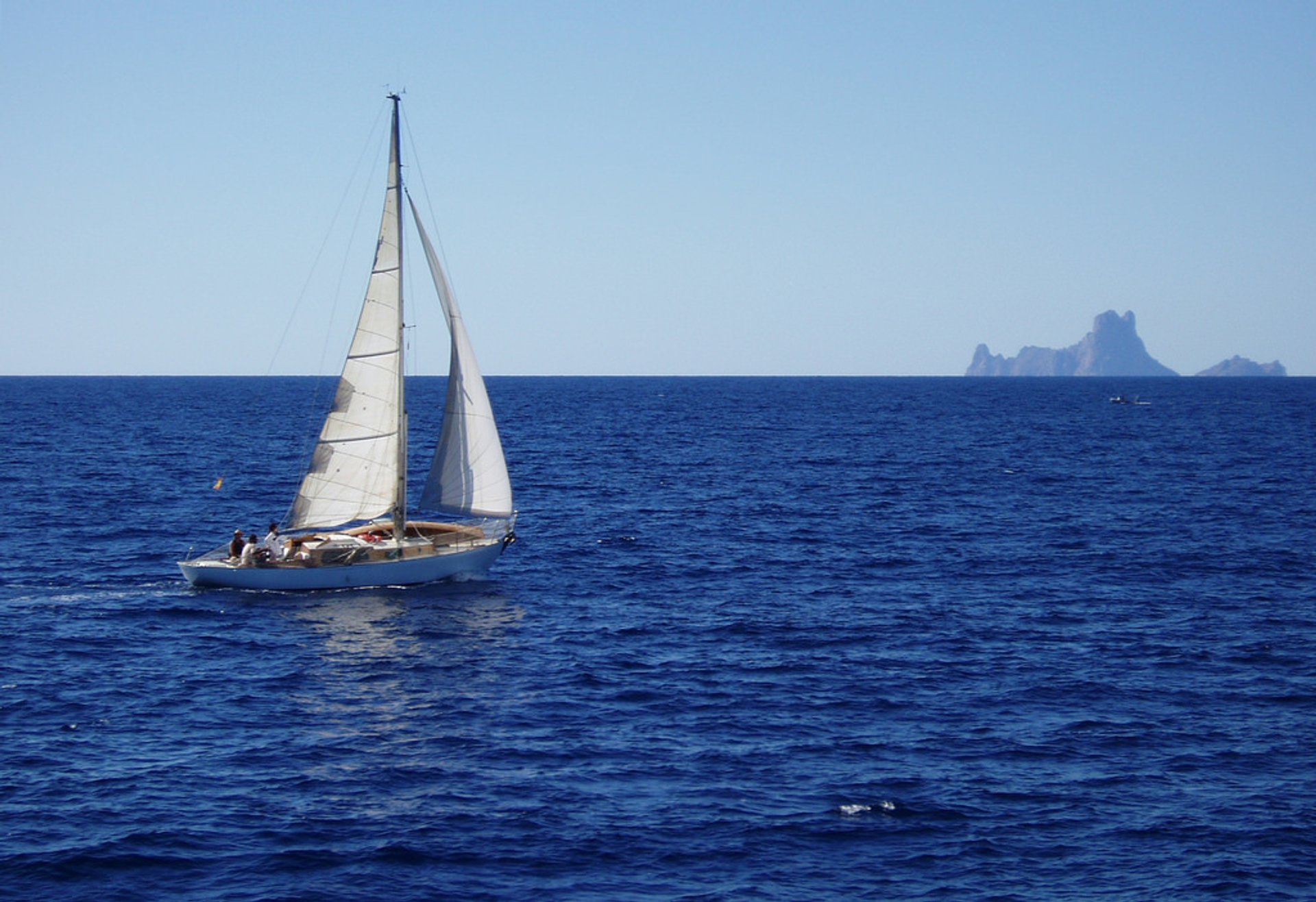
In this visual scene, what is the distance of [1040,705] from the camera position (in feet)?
119

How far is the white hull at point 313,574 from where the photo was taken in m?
50.8

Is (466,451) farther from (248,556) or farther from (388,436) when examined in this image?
(248,556)

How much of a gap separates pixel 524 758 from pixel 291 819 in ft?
20.2

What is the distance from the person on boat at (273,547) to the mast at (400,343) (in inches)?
180

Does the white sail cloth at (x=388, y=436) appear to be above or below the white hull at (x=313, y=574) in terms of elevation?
above

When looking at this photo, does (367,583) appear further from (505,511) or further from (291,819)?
(291,819)

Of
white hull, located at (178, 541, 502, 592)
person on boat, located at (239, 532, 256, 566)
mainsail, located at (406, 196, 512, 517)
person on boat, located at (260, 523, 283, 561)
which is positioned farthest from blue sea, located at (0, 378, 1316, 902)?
mainsail, located at (406, 196, 512, 517)

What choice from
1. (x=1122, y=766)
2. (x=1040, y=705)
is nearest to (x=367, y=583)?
(x=1040, y=705)

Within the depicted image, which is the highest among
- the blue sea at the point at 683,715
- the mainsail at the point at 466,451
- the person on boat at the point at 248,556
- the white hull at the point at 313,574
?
the mainsail at the point at 466,451

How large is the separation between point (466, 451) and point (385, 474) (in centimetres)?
355

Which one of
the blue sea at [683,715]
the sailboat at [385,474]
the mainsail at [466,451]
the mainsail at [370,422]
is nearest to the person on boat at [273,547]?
the sailboat at [385,474]

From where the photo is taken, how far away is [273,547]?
51.3 metres

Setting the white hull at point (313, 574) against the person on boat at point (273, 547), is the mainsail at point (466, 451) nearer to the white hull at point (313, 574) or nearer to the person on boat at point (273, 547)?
the white hull at point (313, 574)

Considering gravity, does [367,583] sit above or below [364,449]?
below
